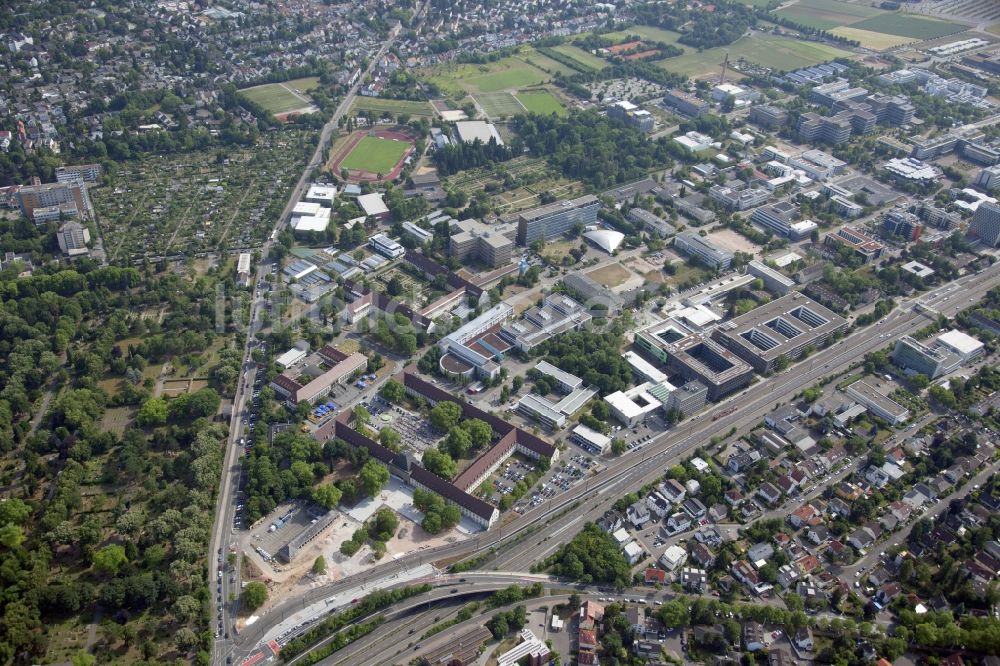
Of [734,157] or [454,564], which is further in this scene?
[734,157]

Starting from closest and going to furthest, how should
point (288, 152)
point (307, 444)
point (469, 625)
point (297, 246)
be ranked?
point (469, 625), point (307, 444), point (297, 246), point (288, 152)

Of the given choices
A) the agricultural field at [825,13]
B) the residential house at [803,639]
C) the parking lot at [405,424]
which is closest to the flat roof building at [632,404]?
the parking lot at [405,424]

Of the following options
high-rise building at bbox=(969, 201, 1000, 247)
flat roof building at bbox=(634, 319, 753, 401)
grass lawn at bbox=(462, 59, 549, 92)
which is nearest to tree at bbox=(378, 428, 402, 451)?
flat roof building at bbox=(634, 319, 753, 401)

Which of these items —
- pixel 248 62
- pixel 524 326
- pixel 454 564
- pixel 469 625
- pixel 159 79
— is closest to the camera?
pixel 469 625

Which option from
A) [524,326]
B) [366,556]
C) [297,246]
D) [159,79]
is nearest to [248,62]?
[159,79]

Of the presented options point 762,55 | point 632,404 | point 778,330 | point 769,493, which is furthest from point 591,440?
point 762,55

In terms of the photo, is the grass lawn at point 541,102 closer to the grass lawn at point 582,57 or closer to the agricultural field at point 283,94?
the grass lawn at point 582,57

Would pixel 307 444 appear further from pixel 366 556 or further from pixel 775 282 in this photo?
pixel 775 282

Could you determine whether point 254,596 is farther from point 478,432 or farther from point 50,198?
point 50,198
